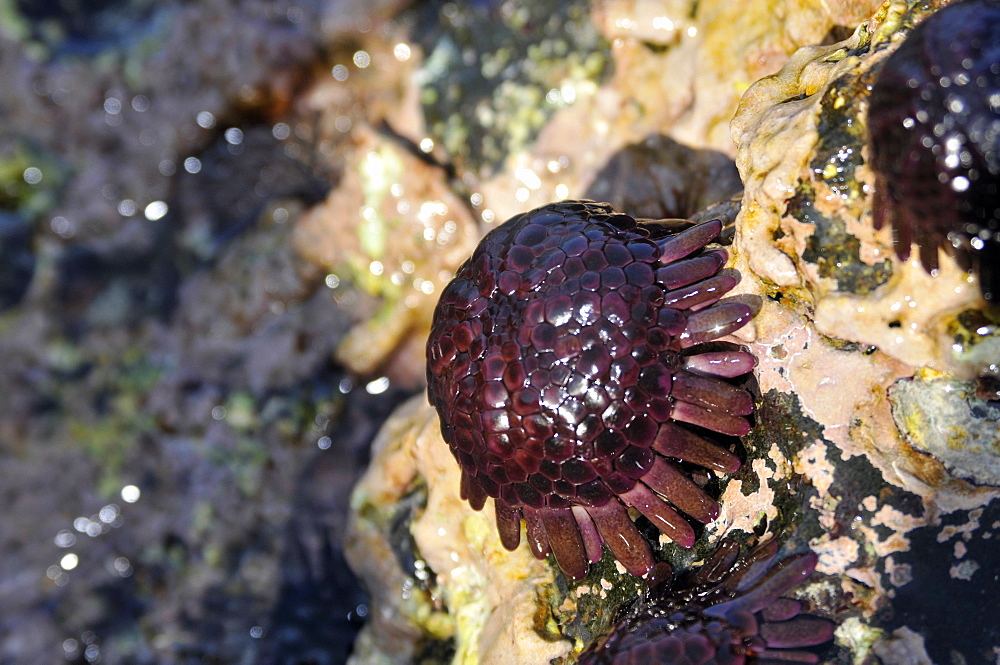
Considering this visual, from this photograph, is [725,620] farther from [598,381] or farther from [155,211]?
[155,211]

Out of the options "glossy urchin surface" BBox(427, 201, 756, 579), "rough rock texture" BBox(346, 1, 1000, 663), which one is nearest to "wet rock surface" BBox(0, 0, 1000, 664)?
"rough rock texture" BBox(346, 1, 1000, 663)

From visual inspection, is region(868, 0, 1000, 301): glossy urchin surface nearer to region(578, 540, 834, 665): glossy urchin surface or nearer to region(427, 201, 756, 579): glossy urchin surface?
region(427, 201, 756, 579): glossy urchin surface

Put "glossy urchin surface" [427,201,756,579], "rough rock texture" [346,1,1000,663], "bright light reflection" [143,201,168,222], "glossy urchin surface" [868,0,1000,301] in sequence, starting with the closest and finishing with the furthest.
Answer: "glossy urchin surface" [868,0,1000,301], "rough rock texture" [346,1,1000,663], "glossy urchin surface" [427,201,756,579], "bright light reflection" [143,201,168,222]

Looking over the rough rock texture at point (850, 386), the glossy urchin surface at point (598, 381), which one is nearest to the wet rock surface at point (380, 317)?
the rough rock texture at point (850, 386)

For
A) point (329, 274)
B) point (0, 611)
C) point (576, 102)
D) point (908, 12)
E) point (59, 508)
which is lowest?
point (0, 611)

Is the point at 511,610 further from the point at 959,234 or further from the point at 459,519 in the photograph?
the point at 959,234

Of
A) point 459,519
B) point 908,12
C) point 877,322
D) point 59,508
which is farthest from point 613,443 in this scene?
point 59,508

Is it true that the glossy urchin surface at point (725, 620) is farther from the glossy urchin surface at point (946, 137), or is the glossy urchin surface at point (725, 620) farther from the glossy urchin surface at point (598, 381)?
the glossy urchin surface at point (946, 137)
